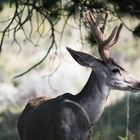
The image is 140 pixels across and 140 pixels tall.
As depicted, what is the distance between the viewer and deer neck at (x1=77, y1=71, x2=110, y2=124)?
22.2ft

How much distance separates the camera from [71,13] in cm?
884

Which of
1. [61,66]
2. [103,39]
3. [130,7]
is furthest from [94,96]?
[61,66]

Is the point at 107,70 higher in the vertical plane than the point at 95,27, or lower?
lower

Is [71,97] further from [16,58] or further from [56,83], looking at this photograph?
[16,58]

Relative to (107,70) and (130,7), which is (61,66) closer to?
(130,7)

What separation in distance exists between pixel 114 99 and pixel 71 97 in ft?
25.0

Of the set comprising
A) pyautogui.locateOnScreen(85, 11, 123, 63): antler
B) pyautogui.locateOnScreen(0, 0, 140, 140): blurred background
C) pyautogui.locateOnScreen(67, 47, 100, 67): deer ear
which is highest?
pyautogui.locateOnScreen(85, 11, 123, 63): antler

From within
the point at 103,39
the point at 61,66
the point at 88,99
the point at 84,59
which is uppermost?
the point at 103,39

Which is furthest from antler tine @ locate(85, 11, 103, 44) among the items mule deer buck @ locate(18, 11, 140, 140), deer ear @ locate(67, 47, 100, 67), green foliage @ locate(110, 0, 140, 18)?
green foliage @ locate(110, 0, 140, 18)

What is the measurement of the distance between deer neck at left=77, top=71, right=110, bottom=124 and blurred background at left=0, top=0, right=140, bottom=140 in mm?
1762

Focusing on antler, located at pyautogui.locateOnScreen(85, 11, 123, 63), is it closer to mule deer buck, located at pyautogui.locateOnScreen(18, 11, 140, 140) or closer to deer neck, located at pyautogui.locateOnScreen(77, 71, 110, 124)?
mule deer buck, located at pyautogui.locateOnScreen(18, 11, 140, 140)

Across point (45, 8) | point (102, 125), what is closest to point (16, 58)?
point (102, 125)

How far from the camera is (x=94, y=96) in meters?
6.80

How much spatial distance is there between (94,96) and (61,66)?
34.3 feet
